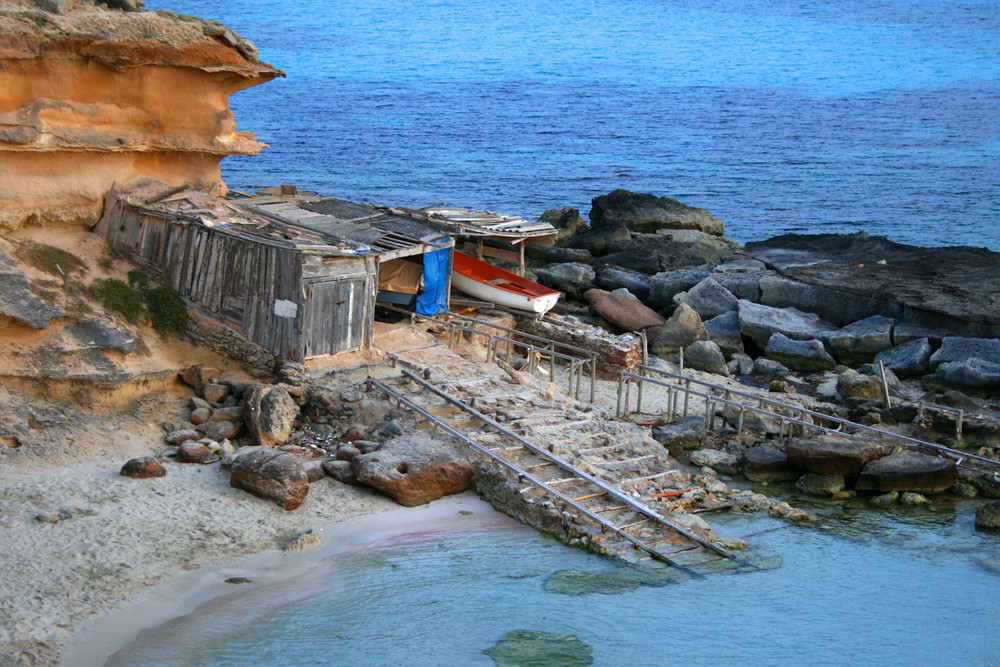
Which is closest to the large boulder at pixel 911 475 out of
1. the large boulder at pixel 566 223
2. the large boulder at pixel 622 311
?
the large boulder at pixel 622 311

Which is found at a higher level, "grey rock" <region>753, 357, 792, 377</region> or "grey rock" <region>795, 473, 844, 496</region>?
"grey rock" <region>753, 357, 792, 377</region>

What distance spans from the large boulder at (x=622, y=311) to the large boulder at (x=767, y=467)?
316 inches

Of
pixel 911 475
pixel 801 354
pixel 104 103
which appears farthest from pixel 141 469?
pixel 801 354

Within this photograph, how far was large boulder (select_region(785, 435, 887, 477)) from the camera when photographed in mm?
16938

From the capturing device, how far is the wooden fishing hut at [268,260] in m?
16.9

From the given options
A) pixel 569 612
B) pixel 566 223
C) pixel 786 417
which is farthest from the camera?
pixel 566 223

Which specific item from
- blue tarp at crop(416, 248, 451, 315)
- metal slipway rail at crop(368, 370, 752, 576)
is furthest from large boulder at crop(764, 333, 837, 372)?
metal slipway rail at crop(368, 370, 752, 576)

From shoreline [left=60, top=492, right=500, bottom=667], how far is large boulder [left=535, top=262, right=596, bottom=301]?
1394cm

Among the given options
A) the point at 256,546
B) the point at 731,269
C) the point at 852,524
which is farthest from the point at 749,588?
the point at 731,269

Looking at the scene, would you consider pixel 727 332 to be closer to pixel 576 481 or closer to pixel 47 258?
pixel 576 481

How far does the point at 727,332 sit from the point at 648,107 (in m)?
52.9

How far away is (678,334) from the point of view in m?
24.6

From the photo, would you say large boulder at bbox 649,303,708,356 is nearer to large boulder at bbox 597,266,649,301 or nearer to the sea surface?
large boulder at bbox 597,266,649,301

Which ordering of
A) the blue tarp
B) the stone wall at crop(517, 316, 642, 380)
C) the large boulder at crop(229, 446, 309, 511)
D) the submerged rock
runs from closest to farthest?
1. the submerged rock
2. the large boulder at crop(229, 446, 309, 511)
3. the blue tarp
4. the stone wall at crop(517, 316, 642, 380)
